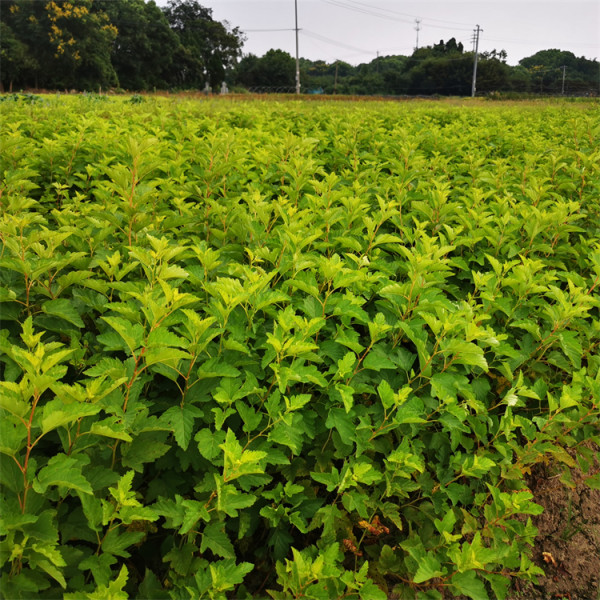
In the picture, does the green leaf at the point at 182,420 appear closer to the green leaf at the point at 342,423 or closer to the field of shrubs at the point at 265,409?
the field of shrubs at the point at 265,409

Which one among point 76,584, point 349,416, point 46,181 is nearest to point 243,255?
point 349,416

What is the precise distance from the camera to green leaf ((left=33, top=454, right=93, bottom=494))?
1150mm

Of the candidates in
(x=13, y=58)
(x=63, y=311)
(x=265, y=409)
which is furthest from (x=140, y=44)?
(x=265, y=409)

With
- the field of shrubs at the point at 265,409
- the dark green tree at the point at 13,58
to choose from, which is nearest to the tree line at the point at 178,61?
the dark green tree at the point at 13,58

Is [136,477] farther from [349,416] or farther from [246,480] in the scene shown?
[349,416]

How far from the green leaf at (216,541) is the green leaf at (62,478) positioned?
477 mm

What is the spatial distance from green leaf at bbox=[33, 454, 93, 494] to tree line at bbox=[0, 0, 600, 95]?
133 ft

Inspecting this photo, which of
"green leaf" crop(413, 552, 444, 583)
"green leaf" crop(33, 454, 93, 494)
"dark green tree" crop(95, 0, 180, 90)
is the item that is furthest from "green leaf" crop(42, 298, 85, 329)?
"dark green tree" crop(95, 0, 180, 90)

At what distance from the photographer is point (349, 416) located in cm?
170

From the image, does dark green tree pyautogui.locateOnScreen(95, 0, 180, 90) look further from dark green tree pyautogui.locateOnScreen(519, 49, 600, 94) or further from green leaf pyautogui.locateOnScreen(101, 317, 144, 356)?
green leaf pyautogui.locateOnScreen(101, 317, 144, 356)

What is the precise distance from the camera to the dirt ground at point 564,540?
2227 mm

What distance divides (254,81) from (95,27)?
1726 inches

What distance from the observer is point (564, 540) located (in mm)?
2412

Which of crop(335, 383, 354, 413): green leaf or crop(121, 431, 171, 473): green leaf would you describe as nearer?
crop(121, 431, 171, 473): green leaf
